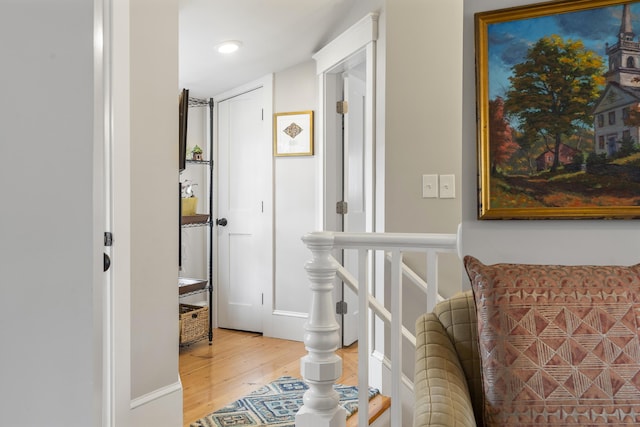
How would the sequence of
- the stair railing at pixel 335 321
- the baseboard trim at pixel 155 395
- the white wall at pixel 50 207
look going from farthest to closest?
the baseboard trim at pixel 155 395
the stair railing at pixel 335 321
the white wall at pixel 50 207

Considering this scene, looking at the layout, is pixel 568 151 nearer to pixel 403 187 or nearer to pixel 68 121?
pixel 403 187

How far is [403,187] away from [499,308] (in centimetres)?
145

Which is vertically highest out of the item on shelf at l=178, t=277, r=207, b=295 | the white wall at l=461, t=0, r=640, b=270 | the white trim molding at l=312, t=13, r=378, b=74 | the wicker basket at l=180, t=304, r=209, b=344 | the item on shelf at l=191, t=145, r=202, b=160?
the white trim molding at l=312, t=13, r=378, b=74

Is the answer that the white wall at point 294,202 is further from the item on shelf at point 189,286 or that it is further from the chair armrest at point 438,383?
the chair armrest at point 438,383

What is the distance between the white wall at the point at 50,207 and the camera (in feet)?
0.75

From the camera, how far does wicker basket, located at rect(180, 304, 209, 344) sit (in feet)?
12.0

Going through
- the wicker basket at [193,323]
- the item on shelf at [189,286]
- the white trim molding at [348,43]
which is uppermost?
the white trim molding at [348,43]

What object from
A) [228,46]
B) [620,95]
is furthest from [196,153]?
[620,95]

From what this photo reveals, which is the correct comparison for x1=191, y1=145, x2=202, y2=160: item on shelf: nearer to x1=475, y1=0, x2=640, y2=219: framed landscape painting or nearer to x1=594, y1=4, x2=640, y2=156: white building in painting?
x1=475, y1=0, x2=640, y2=219: framed landscape painting

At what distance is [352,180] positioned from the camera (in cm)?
376

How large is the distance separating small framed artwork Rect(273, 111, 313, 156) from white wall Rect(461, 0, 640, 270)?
243 centimetres

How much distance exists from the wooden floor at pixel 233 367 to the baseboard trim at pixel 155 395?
0.24 metres

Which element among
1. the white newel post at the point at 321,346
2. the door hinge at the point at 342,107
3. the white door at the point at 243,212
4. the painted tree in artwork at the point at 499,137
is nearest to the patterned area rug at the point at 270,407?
the white newel post at the point at 321,346

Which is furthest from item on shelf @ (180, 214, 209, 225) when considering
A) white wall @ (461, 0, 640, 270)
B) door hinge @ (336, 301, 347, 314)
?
white wall @ (461, 0, 640, 270)
